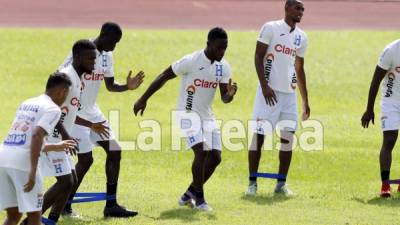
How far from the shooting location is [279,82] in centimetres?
1401

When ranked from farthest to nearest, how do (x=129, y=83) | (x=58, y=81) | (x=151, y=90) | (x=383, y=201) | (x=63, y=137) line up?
(x=383, y=201) → (x=151, y=90) → (x=129, y=83) → (x=63, y=137) → (x=58, y=81)

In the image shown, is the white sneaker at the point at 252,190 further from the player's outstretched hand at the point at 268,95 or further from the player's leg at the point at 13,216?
the player's leg at the point at 13,216

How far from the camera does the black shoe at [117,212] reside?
12312mm

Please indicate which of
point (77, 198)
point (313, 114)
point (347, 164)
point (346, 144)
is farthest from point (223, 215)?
point (313, 114)

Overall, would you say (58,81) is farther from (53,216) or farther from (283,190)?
(283,190)

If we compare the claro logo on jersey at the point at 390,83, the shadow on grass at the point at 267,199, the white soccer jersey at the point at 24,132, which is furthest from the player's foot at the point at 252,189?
the white soccer jersey at the point at 24,132

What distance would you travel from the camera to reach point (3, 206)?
398 inches

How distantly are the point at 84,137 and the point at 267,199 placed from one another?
2.61m

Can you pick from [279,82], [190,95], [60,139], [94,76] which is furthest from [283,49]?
[60,139]

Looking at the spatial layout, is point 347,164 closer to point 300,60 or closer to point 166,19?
point 300,60

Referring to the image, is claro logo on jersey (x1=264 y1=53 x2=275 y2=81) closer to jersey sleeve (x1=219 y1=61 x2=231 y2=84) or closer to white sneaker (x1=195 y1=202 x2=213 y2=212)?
jersey sleeve (x1=219 y1=61 x2=231 y2=84)

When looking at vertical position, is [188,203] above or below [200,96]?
below

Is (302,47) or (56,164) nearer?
(56,164)

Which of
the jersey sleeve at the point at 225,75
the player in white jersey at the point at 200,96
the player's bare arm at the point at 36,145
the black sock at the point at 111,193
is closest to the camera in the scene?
the player's bare arm at the point at 36,145
